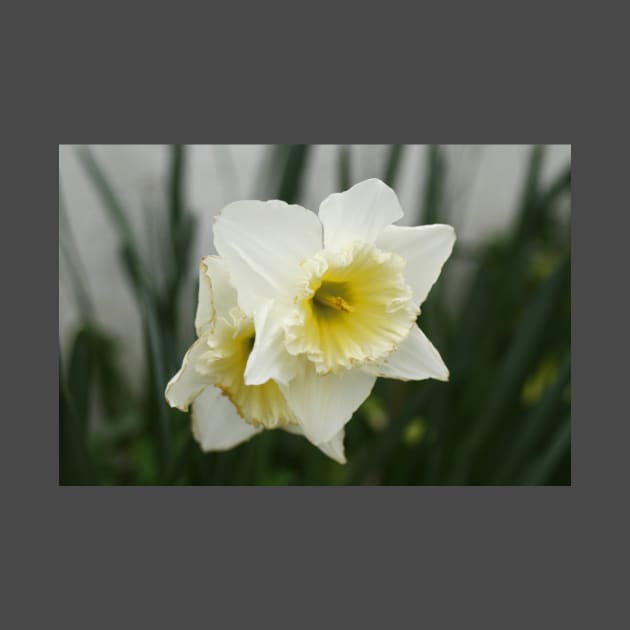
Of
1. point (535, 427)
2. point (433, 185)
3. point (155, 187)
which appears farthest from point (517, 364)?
point (155, 187)

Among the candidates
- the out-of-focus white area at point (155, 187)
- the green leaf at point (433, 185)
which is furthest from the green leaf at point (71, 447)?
the green leaf at point (433, 185)

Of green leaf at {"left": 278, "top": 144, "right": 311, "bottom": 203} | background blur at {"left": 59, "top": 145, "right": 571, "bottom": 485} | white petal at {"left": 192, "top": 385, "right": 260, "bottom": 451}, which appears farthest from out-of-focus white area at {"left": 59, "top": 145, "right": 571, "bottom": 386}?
white petal at {"left": 192, "top": 385, "right": 260, "bottom": 451}

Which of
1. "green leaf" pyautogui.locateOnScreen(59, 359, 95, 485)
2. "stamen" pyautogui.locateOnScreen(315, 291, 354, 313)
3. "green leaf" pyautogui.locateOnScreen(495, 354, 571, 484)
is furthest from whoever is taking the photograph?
"green leaf" pyautogui.locateOnScreen(495, 354, 571, 484)

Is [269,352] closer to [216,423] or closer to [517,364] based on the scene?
[216,423]

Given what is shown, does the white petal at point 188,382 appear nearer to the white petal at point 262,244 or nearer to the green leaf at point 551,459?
the white petal at point 262,244

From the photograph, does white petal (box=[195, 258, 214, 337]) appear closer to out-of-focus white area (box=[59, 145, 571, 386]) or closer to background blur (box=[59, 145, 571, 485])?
background blur (box=[59, 145, 571, 485])

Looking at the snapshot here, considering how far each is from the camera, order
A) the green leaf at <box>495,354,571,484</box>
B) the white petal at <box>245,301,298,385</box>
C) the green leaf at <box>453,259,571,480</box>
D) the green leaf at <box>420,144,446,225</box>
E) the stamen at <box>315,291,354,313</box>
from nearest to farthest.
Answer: the white petal at <box>245,301,298,385</box> → the stamen at <box>315,291,354,313</box> → the green leaf at <box>495,354,571,484</box> → the green leaf at <box>453,259,571,480</box> → the green leaf at <box>420,144,446,225</box>
